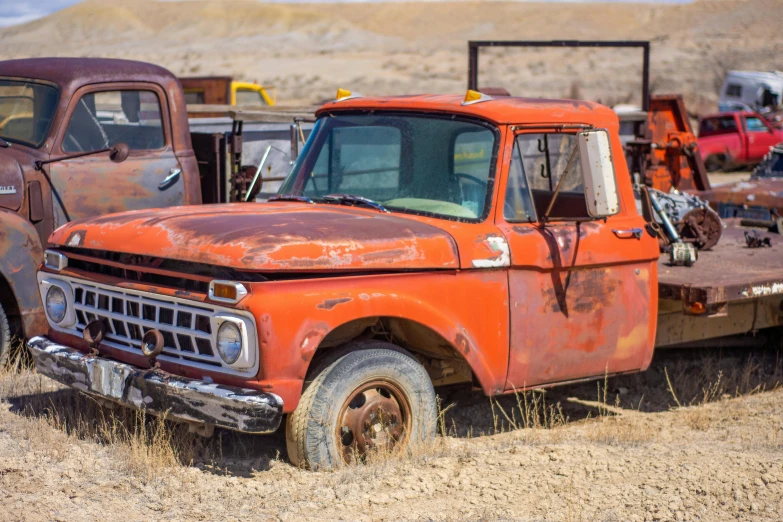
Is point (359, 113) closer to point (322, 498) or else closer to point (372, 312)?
point (372, 312)

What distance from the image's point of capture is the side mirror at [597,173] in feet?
16.1

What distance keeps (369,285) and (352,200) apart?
91 centimetres

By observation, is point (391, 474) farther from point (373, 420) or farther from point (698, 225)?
point (698, 225)

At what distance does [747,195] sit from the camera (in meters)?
10.3

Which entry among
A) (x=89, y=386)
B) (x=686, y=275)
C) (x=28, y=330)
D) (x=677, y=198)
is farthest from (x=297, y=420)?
(x=677, y=198)

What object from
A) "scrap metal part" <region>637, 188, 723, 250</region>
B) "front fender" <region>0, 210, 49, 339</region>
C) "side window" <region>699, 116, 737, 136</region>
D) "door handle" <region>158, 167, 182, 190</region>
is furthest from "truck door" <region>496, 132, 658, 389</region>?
"side window" <region>699, 116, 737, 136</region>

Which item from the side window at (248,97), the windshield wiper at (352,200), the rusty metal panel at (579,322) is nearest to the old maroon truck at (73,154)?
the windshield wiper at (352,200)

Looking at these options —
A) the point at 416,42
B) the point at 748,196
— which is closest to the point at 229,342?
the point at 748,196

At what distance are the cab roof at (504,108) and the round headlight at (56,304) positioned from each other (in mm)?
1807

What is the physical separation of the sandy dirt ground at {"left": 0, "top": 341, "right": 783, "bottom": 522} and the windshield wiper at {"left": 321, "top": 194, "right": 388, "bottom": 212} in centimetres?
124

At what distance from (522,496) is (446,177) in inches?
65.1

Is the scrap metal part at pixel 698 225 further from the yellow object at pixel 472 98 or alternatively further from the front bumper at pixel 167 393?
the front bumper at pixel 167 393

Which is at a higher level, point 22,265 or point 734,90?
point 734,90

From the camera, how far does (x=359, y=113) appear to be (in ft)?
18.5
